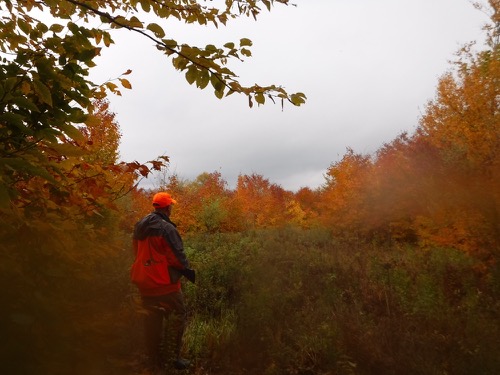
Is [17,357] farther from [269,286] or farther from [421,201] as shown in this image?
[421,201]

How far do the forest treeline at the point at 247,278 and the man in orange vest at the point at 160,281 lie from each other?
1.15 ft

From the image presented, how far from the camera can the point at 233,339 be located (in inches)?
193

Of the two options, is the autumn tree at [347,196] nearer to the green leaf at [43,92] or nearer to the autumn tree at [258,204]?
the autumn tree at [258,204]

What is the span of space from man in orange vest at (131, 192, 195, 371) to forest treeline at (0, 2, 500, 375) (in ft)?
1.15

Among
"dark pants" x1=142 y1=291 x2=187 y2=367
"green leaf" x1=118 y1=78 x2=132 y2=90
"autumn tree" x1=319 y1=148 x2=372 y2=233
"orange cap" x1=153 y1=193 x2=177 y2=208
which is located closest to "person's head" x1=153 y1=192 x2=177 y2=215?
"orange cap" x1=153 y1=193 x2=177 y2=208

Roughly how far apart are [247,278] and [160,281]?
3.94 meters

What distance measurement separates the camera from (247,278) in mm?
7629

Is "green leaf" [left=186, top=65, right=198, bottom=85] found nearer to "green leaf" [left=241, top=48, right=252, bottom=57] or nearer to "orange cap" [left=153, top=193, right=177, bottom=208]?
"green leaf" [left=241, top=48, right=252, bottom=57]

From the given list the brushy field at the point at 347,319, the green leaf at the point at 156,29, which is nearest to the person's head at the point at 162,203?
the brushy field at the point at 347,319

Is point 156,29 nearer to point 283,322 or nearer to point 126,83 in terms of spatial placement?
point 126,83

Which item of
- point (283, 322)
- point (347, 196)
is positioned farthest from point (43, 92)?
point (347, 196)

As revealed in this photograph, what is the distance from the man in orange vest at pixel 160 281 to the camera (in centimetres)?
396

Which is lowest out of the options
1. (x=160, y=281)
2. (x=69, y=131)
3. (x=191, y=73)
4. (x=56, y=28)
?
(x=160, y=281)

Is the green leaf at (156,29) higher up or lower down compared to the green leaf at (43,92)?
higher up
